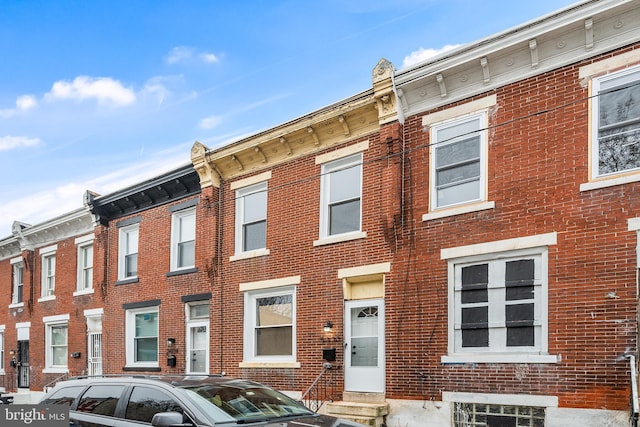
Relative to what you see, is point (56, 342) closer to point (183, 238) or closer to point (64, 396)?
point (183, 238)

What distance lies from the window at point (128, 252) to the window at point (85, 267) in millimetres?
2196

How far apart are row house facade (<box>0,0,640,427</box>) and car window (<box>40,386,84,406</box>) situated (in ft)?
18.7

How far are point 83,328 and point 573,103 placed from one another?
1713 centimetres

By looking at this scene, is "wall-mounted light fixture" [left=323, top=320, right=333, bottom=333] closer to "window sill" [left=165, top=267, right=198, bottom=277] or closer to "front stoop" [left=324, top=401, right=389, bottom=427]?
"front stoop" [left=324, top=401, right=389, bottom=427]

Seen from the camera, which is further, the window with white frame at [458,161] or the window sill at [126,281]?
the window sill at [126,281]

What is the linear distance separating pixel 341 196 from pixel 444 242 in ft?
10.1

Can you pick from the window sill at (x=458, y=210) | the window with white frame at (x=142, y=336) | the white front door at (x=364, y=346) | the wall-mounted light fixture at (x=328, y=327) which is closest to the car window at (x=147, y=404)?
the white front door at (x=364, y=346)

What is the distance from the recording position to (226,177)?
1664 centimetres

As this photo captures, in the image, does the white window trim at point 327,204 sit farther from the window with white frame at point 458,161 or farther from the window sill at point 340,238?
the window with white frame at point 458,161

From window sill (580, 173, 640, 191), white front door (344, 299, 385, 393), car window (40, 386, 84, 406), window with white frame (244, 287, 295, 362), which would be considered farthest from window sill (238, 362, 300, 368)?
window sill (580, 173, 640, 191)

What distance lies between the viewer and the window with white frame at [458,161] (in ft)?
37.9

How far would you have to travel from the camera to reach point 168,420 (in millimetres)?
6227

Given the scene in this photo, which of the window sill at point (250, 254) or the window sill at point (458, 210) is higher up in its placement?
the window sill at point (458, 210)

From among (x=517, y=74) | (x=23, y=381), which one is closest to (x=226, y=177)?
(x=517, y=74)
